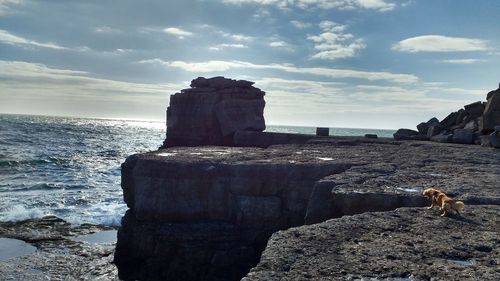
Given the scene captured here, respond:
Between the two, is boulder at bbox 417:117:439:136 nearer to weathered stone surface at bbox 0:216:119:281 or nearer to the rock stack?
the rock stack

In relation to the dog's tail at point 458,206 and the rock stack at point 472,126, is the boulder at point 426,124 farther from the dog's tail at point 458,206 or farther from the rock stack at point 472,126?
the dog's tail at point 458,206

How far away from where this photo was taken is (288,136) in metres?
20.9

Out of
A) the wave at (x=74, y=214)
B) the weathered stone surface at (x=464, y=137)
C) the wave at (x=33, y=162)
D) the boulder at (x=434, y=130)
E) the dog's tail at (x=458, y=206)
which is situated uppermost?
the boulder at (x=434, y=130)

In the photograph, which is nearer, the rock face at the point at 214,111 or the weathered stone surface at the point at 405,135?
the weathered stone surface at the point at 405,135

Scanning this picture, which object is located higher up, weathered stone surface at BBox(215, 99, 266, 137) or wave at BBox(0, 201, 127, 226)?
weathered stone surface at BBox(215, 99, 266, 137)

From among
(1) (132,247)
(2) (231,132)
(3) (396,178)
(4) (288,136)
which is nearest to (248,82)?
(2) (231,132)

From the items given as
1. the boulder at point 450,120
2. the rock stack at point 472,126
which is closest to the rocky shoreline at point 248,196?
the rock stack at point 472,126

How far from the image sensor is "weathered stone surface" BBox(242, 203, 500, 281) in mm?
4312

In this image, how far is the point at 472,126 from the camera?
22.0 metres

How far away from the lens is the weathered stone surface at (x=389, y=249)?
4312 millimetres

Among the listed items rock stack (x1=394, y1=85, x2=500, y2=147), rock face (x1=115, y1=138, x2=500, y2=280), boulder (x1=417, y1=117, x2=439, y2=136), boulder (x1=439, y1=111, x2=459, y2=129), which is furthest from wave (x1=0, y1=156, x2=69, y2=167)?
boulder (x1=439, y1=111, x2=459, y2=129)

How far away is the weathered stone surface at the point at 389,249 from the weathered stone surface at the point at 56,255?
8.79m

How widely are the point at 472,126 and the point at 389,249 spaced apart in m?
19.7

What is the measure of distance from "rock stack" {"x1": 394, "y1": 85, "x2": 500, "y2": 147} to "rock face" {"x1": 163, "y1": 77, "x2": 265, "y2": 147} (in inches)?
375
